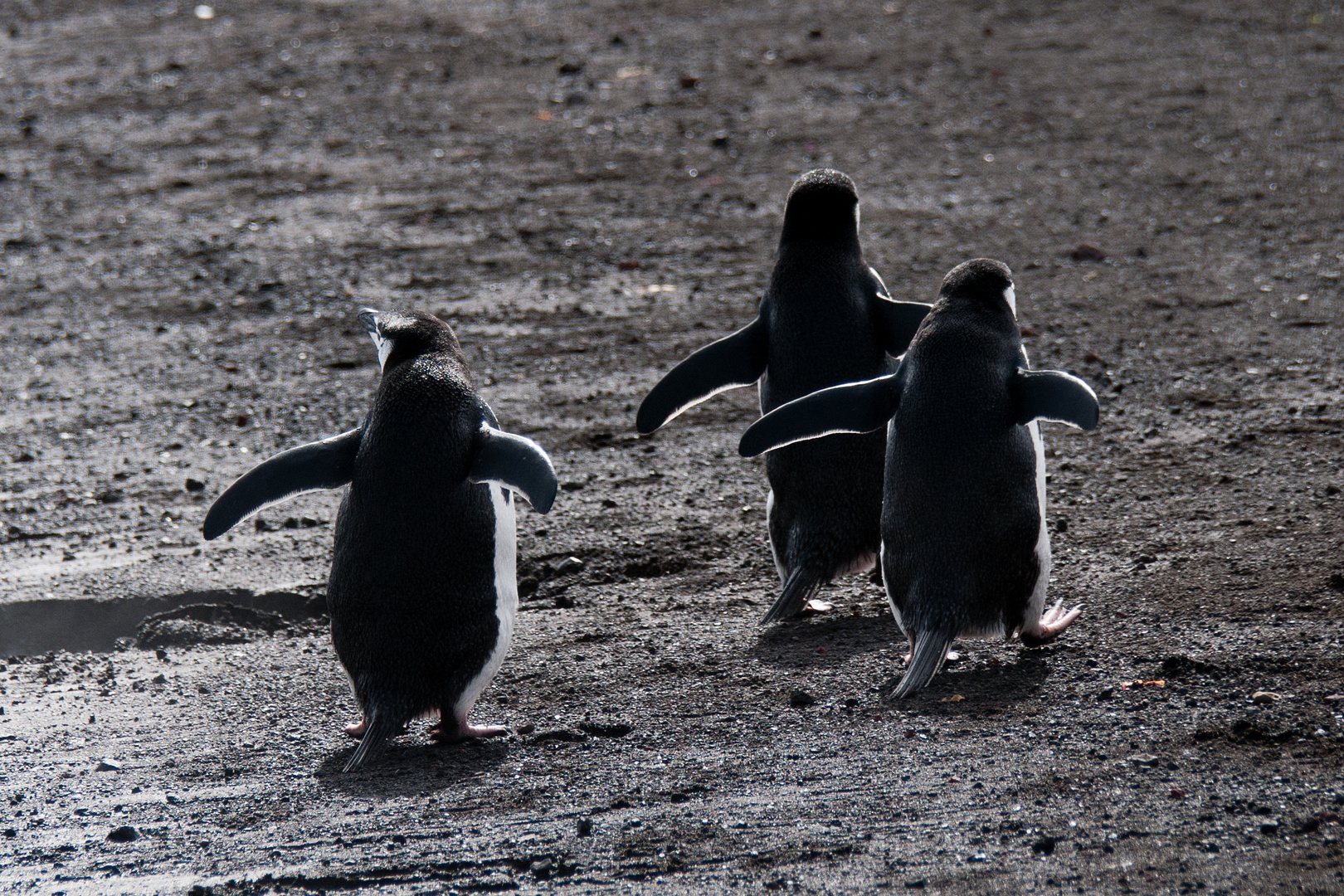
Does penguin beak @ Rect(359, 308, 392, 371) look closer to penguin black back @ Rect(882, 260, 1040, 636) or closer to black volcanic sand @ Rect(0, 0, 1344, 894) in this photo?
black volcanic sand @ Rect(0, 0, 1344, 894)

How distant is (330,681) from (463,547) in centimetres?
68

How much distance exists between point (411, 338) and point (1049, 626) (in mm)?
1814

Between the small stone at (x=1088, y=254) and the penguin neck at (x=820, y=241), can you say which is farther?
the small stone at (x=1088, y=254)

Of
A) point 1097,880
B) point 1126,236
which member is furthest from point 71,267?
point 1097,880

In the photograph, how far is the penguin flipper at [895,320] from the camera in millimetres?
4301

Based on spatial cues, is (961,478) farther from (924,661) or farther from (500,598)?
(500,598)

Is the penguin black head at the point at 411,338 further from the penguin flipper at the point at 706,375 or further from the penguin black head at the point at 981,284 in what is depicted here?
the penguin black head at the point at 981,284

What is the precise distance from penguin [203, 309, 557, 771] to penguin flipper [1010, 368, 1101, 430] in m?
1.20

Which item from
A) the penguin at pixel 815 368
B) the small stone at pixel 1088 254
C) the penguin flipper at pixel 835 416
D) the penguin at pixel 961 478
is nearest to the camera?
the penguin at pixel 961 478

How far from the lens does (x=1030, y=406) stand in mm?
3668

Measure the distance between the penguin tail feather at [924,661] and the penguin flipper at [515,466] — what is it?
38.4 inches

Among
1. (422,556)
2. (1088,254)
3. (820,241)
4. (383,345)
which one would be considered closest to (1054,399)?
(820,241)

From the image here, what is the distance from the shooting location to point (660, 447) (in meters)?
5.28

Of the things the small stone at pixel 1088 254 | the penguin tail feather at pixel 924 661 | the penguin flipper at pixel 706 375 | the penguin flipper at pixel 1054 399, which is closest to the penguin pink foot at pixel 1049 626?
the penguin tail feather at pixel 924 661
